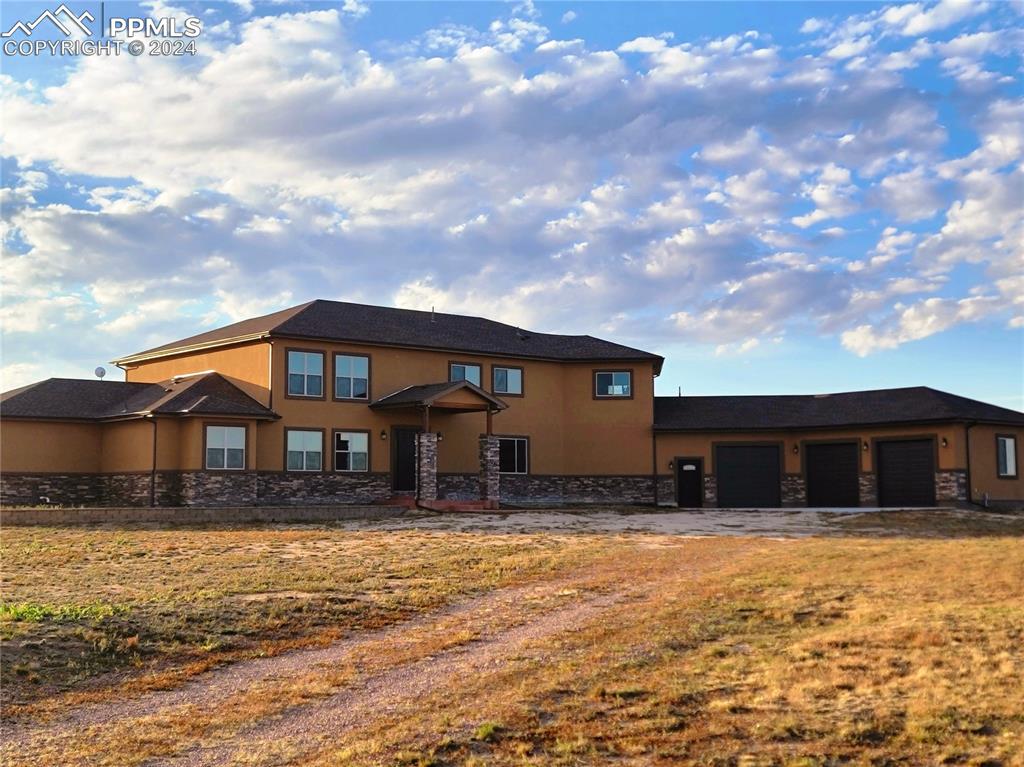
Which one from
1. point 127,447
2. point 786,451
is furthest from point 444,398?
point 786,451

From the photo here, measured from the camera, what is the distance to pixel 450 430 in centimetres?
3431

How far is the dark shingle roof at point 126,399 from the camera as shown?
2983 cm

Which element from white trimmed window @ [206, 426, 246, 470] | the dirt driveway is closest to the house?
white trimmed window @ [206, 426, 246, 470]

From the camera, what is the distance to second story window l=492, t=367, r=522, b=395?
35.7m

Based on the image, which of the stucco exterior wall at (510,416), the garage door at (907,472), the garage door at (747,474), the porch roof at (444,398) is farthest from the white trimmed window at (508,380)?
the garage door at (907,472)

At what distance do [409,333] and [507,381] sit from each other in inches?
157

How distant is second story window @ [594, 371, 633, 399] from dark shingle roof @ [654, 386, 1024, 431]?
1543 millimetres

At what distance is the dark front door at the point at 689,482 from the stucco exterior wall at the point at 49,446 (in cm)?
1947

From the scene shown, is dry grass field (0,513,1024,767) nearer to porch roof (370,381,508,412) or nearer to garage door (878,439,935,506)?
porch roof (370,381,508,412)

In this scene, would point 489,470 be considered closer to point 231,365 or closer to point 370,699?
point 231,365

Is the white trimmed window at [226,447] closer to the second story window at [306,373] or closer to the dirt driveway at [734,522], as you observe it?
the second story window at [306,373]

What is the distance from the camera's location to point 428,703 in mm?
9000

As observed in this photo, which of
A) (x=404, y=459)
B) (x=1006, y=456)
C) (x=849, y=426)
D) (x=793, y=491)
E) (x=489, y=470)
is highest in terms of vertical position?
(x=849, y=426)

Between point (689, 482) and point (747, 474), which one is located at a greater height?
point (747, 474)
